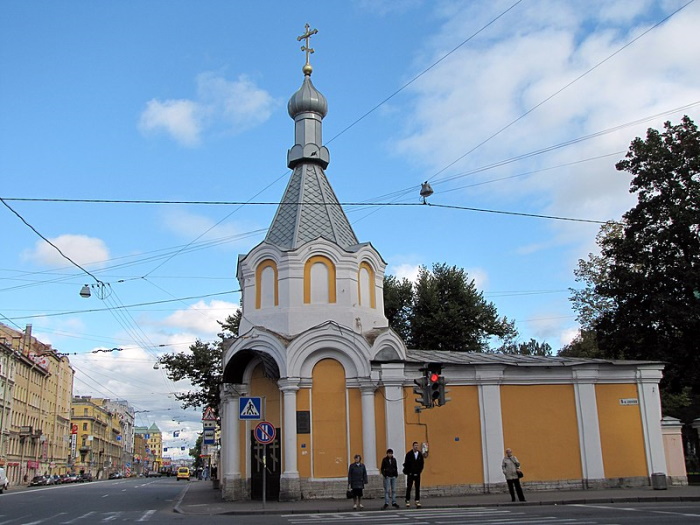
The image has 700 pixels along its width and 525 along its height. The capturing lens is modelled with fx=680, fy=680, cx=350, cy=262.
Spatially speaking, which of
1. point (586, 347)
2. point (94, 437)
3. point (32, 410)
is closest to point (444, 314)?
point (586, 347)

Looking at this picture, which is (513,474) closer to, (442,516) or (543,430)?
(442,516)

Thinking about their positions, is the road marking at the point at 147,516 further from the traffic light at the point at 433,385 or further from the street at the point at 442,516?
the traffic light at the point at 433,385

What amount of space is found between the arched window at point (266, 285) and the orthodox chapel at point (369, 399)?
0.12 feet

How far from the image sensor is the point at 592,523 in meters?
11.6

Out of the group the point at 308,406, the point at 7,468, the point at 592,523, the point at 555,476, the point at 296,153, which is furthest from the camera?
the point at 7,468

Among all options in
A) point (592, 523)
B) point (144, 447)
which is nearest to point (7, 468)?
point (592, 523)

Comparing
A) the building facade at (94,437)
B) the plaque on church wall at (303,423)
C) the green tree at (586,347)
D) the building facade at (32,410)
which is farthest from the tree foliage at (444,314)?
the building facade at (94,437)

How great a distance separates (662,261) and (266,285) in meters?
17.3

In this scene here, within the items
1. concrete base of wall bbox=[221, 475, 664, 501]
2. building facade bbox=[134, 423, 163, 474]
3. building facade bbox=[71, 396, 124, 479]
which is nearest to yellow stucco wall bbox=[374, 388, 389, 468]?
concrete base of wall bbox=[221, 475, 664, 501]

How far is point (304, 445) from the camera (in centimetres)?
1905

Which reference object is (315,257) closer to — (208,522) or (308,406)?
(308,406)

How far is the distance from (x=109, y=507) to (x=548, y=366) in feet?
45.1

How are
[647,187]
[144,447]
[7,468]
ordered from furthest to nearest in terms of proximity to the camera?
[144,447], [7,468], [647,187]

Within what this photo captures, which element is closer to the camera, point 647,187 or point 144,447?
point 647,187
